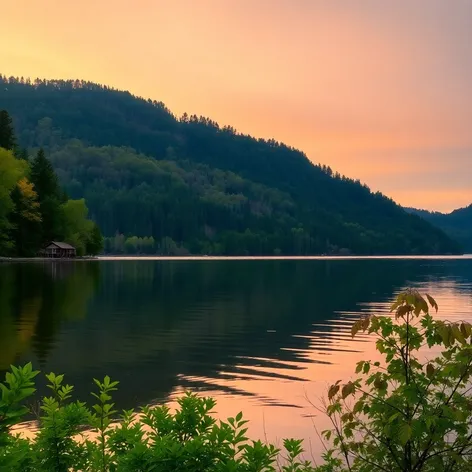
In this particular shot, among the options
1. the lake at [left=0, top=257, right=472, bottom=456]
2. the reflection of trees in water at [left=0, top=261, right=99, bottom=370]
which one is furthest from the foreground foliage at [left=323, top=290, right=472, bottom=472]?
the reflection of trees in water at [left=0, top=261, right=99, bottom=370]

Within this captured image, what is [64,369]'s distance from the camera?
2712 centimetres

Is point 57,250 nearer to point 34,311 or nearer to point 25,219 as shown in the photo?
point 25,219

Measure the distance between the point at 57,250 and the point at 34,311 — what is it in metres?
106

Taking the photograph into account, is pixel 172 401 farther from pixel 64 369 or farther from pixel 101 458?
pixel 101 458

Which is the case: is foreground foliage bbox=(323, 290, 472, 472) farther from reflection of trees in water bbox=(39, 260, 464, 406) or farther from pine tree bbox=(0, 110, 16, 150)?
pine tree bbox=(0, 110, 16, 150)

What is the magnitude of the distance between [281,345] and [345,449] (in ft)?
85.6

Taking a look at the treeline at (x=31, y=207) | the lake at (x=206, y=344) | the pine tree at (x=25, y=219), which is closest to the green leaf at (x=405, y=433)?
the lake at (x=206, y=344)

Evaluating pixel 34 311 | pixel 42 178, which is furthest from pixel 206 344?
pixel 42 178

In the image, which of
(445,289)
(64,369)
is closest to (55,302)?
(64,369)

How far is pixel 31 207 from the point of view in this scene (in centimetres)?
13650

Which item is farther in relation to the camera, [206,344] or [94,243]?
[94,243]

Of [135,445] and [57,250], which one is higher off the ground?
[57,250]

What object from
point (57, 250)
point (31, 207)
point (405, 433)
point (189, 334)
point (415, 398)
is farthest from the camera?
point (57, 250)

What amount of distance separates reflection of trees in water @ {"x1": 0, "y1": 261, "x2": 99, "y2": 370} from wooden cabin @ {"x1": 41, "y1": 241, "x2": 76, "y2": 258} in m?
68.0
